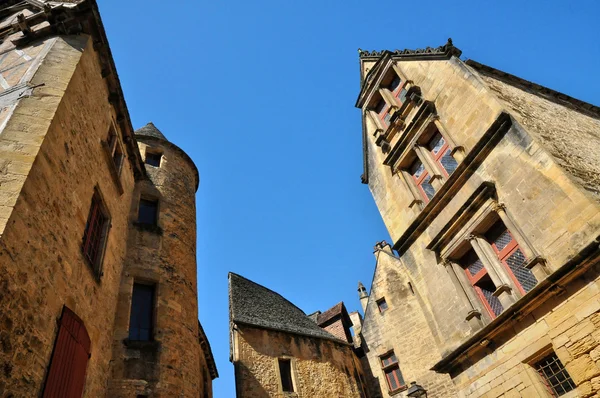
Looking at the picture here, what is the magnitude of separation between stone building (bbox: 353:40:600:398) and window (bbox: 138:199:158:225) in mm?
6659

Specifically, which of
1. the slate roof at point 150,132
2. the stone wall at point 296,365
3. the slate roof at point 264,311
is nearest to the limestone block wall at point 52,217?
the slate roof at point 150,132

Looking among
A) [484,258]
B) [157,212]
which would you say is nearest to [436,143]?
[484,258]

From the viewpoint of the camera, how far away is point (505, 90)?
9336 millimetres

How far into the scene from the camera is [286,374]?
560 inches

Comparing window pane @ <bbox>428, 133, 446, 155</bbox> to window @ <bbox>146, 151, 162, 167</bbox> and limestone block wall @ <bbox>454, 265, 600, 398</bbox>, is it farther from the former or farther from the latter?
window @ <bbox>146, 151, 162, 167</bbox>

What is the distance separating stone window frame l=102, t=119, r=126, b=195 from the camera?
8.97m

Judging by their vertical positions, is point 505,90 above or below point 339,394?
above

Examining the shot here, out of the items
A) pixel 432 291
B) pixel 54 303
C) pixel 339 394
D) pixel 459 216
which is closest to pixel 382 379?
pixel 339 394

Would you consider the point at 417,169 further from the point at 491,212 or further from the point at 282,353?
the point at 282,353

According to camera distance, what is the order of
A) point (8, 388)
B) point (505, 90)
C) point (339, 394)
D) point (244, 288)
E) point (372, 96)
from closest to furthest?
point (8, 388), point (505, 90), point (372, 96), point (339, 394), point (244, 288)

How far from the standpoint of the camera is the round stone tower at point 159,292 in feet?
26.8

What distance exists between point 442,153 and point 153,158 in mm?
9545

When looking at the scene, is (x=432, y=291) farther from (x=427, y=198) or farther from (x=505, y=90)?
(x=505, y=90)

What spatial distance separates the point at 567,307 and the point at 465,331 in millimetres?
2200
